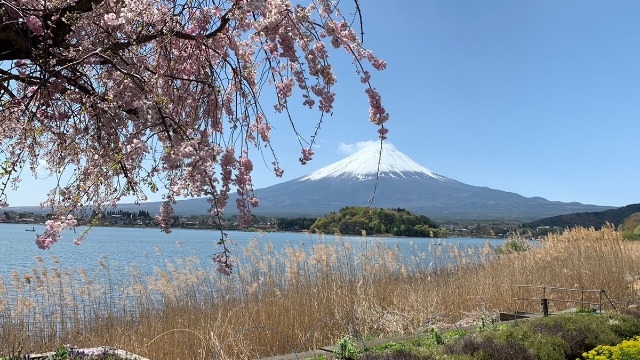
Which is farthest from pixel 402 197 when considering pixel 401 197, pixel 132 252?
pixel 132 252

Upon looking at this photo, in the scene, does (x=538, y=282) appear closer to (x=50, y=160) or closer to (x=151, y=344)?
(x=151, y=344)

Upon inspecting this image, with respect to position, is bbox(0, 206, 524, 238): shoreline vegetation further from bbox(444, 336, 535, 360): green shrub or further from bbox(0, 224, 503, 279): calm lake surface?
bbox(444, 336, 535, 360): green shrub

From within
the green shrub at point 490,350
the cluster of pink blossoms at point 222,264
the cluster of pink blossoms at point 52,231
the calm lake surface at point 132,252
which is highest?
the cluster of pink blossoms at point 52,231

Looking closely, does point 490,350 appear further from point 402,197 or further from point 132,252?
point 402,197

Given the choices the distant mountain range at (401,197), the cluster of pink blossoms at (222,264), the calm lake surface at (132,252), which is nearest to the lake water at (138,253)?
the calm lake surface at (132,252)

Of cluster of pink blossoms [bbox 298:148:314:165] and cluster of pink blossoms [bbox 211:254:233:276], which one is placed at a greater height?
cluster of pink blossoms [bbox 298:148:314:165]

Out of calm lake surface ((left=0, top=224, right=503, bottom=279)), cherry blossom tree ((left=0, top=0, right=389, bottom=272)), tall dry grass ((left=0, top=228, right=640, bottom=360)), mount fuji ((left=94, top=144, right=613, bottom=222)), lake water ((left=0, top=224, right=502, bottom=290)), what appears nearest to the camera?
cherry blossom tree ((left=0, top=0, right=389, bottom=272))

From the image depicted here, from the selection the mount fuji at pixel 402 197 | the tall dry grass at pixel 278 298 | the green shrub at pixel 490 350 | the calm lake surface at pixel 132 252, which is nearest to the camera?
the green shrub at pixel 490 350

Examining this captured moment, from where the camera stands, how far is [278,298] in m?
6.15

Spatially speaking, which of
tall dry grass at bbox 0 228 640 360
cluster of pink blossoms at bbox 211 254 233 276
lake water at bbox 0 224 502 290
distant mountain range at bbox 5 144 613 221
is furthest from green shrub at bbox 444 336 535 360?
distant mountain range at bbox 5 144 613 221

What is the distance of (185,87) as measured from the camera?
10.4ft

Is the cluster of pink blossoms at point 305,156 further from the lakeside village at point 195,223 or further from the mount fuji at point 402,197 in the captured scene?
the mount fuji at point 402,197

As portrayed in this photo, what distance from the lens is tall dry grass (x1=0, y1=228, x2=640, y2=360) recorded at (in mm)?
5309

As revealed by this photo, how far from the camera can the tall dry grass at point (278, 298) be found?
5.31 m
